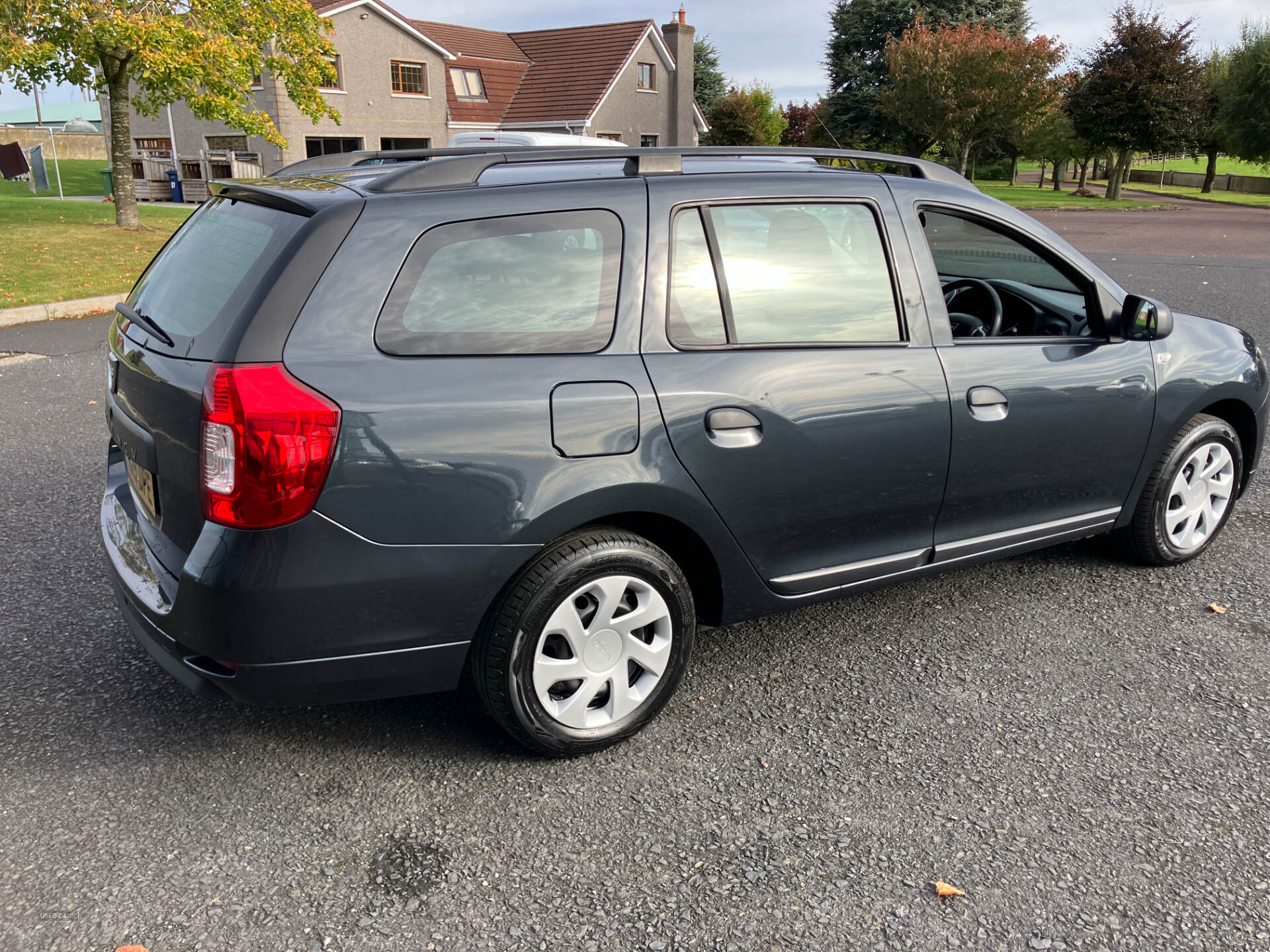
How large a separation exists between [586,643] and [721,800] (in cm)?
58

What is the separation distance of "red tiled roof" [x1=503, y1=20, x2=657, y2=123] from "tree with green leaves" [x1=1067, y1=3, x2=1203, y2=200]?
19332 millimetres

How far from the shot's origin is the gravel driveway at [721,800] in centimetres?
242

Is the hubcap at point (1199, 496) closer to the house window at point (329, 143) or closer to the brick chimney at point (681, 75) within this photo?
the house window at point (329, 143)

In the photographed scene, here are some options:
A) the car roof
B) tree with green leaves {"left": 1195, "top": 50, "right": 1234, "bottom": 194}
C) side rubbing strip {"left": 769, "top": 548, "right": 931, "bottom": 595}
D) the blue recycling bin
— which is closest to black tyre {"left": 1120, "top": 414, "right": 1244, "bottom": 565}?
side rubbing strip {"left": 769, "top": 548, "right": 931, "bottom": 595}

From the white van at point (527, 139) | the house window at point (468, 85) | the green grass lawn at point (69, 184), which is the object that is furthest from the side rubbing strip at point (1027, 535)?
the house window at point (468, 85)

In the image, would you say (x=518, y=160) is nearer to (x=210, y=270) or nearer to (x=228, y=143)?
(x=210, y=270)

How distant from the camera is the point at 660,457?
9.57ft

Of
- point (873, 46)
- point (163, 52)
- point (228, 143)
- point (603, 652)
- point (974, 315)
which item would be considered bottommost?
point (603, 652)

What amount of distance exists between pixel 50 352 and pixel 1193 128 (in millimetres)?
46848

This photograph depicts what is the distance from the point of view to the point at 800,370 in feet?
10.4

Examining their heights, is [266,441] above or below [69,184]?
above

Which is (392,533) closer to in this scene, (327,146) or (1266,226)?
(1266,226)

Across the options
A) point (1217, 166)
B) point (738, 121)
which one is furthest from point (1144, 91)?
point (1217, 166)

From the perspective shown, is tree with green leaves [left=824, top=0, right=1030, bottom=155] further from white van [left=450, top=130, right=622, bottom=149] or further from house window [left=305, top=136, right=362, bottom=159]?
white van [left=450, top=130, right=622, bottom=149]
